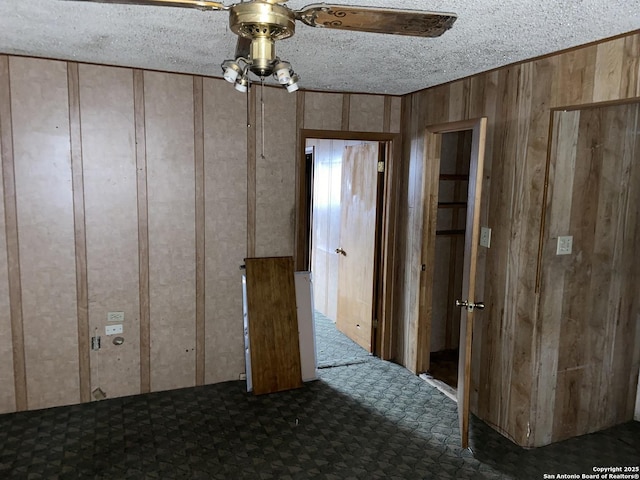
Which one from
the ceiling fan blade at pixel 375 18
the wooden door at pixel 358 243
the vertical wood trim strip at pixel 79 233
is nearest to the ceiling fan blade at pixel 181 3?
the ceiling fan blade at pixel 375 18

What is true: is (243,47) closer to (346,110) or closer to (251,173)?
(251,173)

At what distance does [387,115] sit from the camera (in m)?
4.14

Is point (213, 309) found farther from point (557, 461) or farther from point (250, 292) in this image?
point (557, 461)

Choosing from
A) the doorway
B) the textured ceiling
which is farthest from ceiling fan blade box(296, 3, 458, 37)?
the doorway

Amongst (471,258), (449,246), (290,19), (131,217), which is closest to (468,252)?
(471,258)

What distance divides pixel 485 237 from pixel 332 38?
5.42 ft

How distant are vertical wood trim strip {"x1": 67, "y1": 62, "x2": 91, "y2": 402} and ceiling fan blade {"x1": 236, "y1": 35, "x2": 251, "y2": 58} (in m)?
1.90

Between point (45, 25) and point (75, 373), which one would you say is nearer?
point (45, 25)

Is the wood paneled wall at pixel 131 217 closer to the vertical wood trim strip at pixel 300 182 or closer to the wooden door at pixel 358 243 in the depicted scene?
the vertical wood trim strip at pixel 300 182

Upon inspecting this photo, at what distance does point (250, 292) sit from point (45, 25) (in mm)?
2174

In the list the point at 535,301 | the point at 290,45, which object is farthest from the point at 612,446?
the point at 290,45

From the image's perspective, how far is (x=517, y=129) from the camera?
9.73 feet

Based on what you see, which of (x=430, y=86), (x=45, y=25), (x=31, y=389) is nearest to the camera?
(x=45, y=25)

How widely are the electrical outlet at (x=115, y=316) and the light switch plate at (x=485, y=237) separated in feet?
8.54
